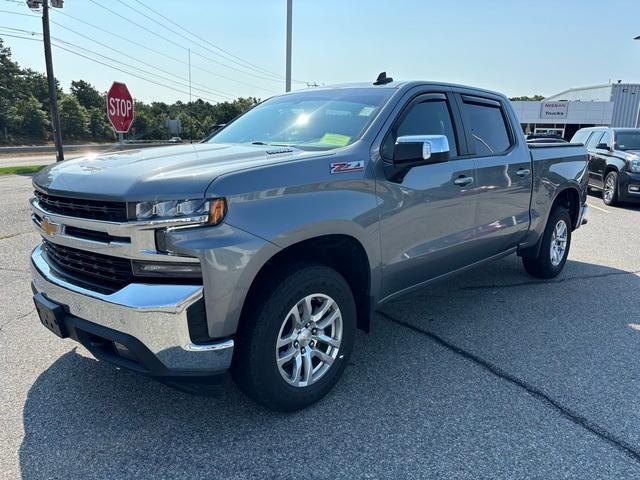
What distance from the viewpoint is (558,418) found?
2904 mm

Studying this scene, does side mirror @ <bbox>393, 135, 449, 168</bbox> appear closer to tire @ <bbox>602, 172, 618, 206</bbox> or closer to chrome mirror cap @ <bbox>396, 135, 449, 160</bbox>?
chrome mirror cap @ <bbox>396, 135, 449, 160</bbox>

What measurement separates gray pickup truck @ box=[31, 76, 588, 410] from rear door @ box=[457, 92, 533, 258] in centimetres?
4

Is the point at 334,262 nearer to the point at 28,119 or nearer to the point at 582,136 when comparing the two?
the point at 582,136

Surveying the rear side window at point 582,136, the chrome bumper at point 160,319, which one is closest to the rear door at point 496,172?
the chrome bumper at point 160,319

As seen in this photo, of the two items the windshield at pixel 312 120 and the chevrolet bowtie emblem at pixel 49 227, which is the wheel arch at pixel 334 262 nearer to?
the windshield at pixel 312 120

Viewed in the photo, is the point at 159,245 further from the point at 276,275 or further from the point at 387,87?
the point at 387,87

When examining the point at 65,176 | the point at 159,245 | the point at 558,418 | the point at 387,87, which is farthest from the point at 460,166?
the point at 65,176

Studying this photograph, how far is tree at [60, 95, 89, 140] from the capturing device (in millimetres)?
54156

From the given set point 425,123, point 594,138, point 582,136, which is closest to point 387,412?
point 425,123

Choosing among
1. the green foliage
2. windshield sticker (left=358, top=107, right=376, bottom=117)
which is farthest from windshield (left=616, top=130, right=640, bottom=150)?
the green foliage

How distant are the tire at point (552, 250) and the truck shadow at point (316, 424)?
1.70 meters

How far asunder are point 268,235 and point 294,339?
2.22 feet

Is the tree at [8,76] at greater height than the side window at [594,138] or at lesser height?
greater

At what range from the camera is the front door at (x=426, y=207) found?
129 inches
